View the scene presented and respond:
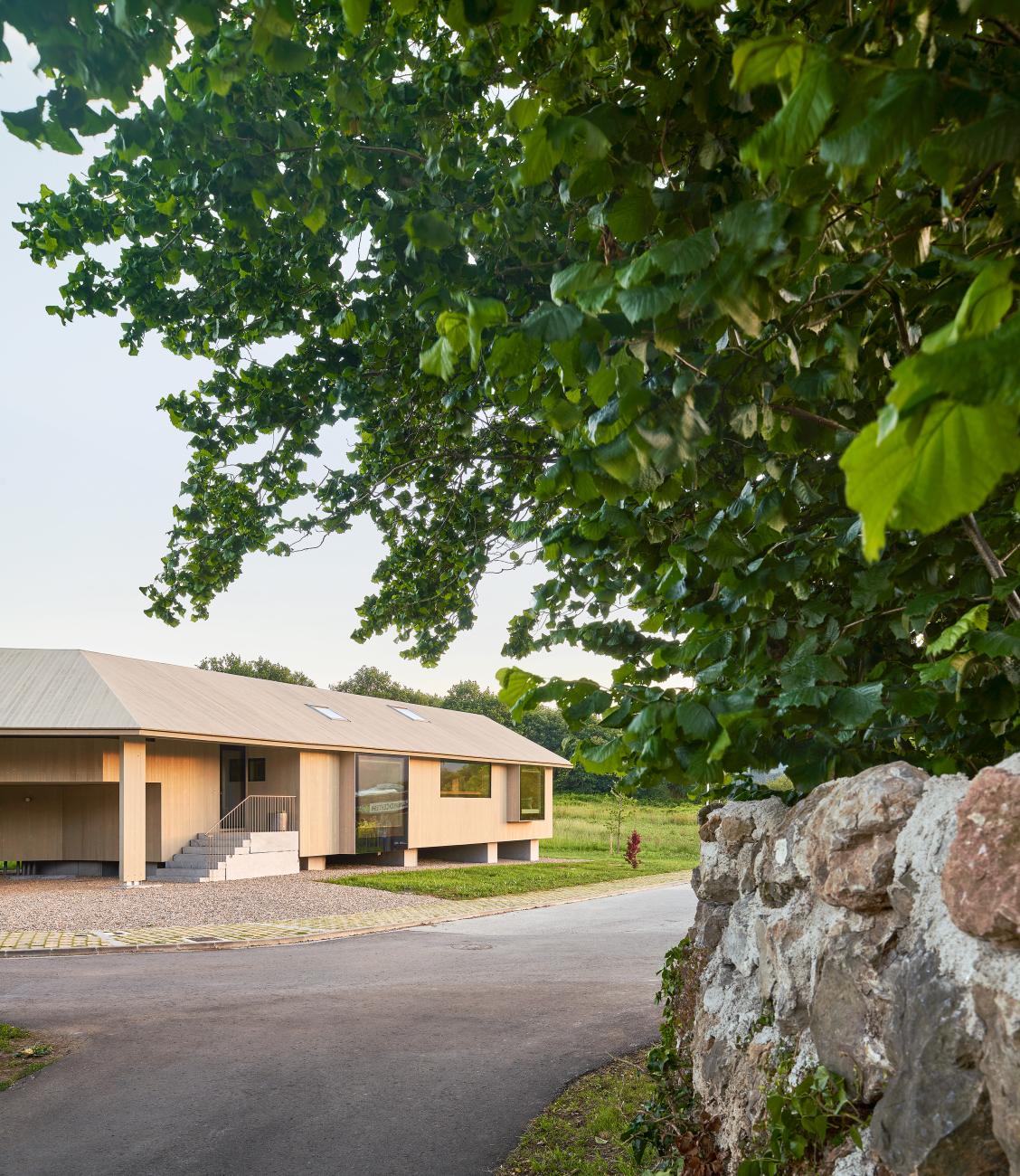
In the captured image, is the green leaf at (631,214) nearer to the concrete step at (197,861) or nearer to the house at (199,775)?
the house at (199,775)

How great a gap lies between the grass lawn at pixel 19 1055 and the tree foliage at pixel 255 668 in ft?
170

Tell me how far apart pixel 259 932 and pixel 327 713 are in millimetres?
13948

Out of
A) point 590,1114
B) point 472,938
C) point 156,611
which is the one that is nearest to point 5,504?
point 472,938

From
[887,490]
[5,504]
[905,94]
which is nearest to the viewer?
[887,490]

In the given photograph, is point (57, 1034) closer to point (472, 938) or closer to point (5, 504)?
point (472, 938)

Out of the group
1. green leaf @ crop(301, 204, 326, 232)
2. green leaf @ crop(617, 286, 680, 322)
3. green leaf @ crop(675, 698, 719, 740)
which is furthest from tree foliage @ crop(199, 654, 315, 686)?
green leaf @ crop(617, 286, 680, 322)

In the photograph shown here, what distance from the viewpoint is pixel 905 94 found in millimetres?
1577

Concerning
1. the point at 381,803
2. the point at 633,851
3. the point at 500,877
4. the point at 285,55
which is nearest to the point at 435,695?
the point at 633,851

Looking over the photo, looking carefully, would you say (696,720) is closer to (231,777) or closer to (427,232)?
(427,232)

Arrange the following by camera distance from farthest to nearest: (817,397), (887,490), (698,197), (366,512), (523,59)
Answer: (366,512) → (523,59) → (817,397) → (698,197) → (887,490)

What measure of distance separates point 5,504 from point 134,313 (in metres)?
25.3

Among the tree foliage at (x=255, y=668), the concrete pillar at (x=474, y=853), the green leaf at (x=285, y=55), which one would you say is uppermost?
the green leaf at (x=285, y=55)

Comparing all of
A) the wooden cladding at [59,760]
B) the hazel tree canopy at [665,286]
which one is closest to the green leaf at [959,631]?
the hazel tree canopy at [665,286]

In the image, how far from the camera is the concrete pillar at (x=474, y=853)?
33719mm
